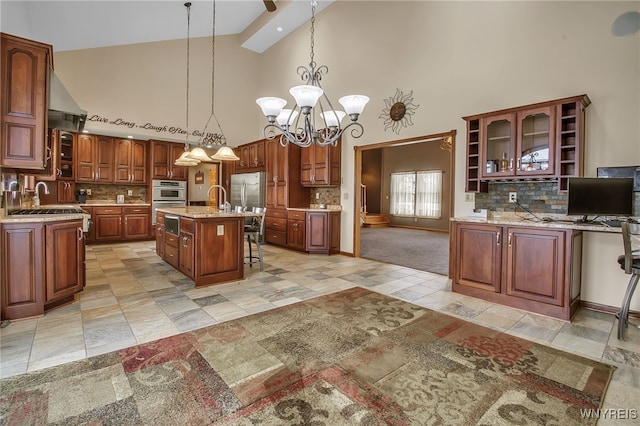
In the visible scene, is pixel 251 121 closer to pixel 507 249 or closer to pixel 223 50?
pixel 223 50

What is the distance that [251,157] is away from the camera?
310 inches

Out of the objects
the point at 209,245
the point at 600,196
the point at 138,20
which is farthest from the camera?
the point at 138,20

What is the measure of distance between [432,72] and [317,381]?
455 centimetres

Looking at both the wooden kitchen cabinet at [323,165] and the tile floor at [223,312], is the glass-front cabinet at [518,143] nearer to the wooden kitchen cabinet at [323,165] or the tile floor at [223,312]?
the tile floor at [223,312]

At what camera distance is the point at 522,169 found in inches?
138

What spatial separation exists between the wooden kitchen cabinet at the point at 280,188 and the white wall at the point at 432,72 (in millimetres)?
1170

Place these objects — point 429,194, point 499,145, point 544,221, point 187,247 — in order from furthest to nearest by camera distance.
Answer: point 429,194 < point 187,247 < point 499,145 < point 544,221

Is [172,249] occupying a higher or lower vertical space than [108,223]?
lower

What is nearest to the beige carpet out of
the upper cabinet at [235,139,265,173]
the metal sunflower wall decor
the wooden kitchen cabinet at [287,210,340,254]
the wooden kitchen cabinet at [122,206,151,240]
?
the wooden kitchen cabinet at [287,210,340,254]

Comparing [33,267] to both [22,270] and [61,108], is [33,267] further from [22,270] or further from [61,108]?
[61,108]

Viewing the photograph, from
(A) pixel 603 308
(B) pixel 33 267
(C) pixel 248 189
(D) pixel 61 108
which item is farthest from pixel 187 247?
(A) pixel 603 308

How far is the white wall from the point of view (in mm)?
3234

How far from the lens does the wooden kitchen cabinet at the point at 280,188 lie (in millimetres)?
6727

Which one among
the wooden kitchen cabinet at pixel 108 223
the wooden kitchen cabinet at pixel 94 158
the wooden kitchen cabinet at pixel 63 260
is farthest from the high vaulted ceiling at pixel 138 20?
the wooden kitchen cabinet at pixel 108 223
